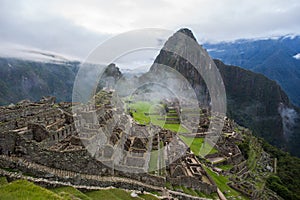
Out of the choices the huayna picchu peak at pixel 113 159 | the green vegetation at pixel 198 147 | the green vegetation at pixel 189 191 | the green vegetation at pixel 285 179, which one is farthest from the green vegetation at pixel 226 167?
the green vegetation at pixel 189 191

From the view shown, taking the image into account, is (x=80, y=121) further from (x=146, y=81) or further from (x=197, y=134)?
(x=197, y=134)

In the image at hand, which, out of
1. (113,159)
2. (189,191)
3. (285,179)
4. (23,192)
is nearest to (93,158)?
(113,159)

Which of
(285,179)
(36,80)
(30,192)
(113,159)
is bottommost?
(285,179)

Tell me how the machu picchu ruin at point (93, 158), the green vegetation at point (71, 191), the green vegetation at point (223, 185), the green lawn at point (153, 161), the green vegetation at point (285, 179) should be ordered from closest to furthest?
the green vegetation at point (71, 191) → the machu picchu ruin at point (93, 158) → the green lawn at point (153, 161) → the green vegetation at point (223, 185) → the green vegetation at point (285, 179)

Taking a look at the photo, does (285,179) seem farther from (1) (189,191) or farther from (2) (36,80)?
(2) (36,80)

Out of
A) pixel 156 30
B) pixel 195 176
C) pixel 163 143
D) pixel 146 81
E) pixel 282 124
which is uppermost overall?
pixel 156 30

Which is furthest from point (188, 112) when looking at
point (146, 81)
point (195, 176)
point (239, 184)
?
point (195, 176)

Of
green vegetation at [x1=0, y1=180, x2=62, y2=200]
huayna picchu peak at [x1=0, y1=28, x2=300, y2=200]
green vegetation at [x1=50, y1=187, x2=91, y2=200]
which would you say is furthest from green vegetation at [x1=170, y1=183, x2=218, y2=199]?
green vegetation at [x1=0, y1=180, x2=62, y2=200]

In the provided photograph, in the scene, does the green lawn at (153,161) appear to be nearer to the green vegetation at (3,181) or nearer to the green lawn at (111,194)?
the green lawn at (111,194)
